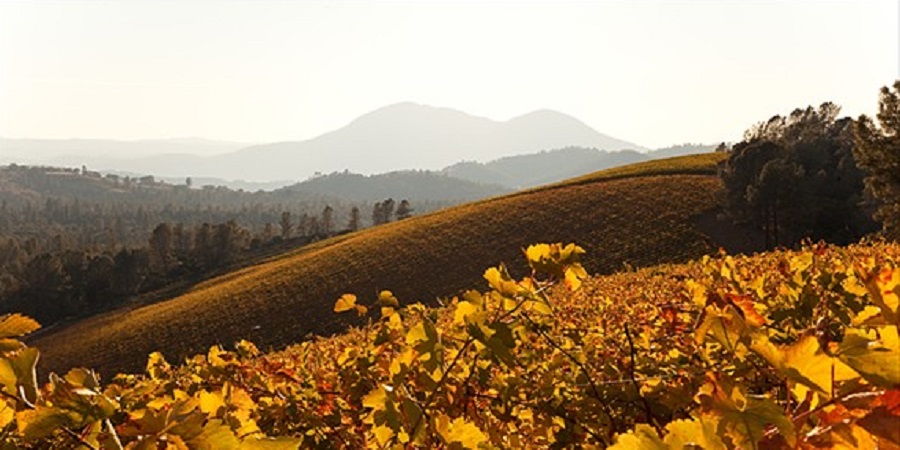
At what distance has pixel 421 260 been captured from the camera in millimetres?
55281

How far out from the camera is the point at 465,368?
9.84 feet

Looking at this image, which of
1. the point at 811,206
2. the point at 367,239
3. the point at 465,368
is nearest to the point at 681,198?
the point at 811,206

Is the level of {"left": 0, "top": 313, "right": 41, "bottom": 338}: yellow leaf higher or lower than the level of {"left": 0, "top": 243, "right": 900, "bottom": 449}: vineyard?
higher

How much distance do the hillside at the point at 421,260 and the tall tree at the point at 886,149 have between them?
12714 mm

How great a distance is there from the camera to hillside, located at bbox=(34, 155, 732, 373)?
4819 centimetres

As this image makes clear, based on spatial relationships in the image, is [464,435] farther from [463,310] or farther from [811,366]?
[811,366]

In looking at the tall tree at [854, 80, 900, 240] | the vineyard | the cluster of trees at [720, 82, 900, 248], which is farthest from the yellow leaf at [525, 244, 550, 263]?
the cluster of trees at [720, 82, 900, 248]

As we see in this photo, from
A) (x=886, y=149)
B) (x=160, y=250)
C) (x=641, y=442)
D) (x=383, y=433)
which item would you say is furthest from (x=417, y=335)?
(x=160, y=250)

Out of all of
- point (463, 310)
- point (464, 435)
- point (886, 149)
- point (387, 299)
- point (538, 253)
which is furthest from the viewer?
point (886, 149)

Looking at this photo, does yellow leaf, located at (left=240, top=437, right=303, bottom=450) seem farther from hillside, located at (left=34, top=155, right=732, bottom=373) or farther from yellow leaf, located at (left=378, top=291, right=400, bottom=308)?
hillside, located at (left=34, top=155, right=732, bottom=373)

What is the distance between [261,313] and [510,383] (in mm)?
51762

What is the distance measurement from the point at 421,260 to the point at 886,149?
35855 mm

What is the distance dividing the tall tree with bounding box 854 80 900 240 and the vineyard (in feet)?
110

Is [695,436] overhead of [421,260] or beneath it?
overhead
